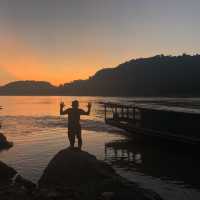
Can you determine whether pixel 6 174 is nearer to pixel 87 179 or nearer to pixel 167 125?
pixel 87 179

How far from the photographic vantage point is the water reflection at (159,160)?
23.2 m

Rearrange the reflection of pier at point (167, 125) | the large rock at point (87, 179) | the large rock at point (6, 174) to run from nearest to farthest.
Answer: the large rock at point (87, 179)
the large rock at point (6, 174)
the reflection of pier at point (167, 125)

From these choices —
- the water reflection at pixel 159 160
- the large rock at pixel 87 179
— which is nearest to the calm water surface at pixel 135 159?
the water reflection at pixel 159 160

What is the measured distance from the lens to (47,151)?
33.1 meters

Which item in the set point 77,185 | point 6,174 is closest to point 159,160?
point 6,174

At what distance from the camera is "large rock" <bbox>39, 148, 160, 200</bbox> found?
47.0 feet

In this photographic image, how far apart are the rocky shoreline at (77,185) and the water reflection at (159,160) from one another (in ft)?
20.3

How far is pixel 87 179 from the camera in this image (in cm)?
1697

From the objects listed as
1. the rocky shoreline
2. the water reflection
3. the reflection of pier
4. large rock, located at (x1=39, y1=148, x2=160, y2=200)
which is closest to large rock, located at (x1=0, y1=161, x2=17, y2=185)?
the rocky shoreline

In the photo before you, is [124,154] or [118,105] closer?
[124,154]

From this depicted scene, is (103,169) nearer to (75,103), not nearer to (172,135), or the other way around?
(75,103)

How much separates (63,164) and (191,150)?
592 inches

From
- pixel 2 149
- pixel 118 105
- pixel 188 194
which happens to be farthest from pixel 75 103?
pixel 118 105

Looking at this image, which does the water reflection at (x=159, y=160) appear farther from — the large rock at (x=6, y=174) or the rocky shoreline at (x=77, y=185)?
the large rock at (x=6, y=174)
